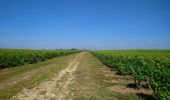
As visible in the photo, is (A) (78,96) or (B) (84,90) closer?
(A) (78,96)

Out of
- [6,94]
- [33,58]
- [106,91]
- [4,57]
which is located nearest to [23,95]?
[6,94]

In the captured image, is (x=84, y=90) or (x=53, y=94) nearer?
(x=53, y=94)

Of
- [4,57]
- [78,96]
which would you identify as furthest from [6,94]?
[4,57]

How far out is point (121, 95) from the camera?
12766mm

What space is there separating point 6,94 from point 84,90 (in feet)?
16.4

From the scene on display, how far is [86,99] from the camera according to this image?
11648 mm

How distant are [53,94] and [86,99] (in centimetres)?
222

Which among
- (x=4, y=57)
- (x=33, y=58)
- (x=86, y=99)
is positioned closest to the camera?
(x=86, y=99)

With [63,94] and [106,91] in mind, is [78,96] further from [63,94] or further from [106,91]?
[106,91]

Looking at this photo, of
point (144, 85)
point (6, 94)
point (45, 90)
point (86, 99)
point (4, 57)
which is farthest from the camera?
point (4, 57)

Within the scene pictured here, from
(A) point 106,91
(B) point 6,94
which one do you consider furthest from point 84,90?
(B) point 6,94

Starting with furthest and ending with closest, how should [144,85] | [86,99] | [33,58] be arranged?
[33,58] → [144,85] → [86,99]

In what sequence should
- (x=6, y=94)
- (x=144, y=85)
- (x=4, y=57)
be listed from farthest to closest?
(x=4, y=57), (x=144, y=85), (x=6, y=94)

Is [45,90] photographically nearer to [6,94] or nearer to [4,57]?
[6,94]
